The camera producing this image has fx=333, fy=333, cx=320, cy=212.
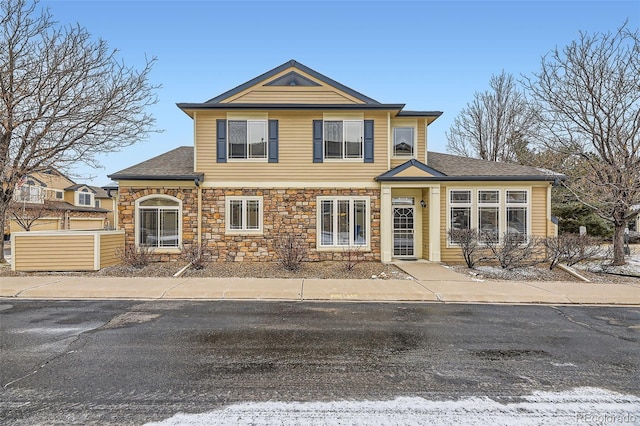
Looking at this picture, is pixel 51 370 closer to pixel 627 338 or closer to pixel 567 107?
pixel 627 338

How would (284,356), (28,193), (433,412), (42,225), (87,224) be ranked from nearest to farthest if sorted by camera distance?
(433,412) → (284,356) → (42,225) → (28,193) → (87,224)

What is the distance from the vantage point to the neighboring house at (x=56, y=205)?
85.6 ft

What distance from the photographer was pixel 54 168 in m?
12.8

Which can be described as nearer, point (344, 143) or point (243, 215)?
point (243, 215)

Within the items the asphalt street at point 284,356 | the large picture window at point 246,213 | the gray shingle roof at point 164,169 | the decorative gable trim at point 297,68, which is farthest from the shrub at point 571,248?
the gray shingle roof at point 164,169

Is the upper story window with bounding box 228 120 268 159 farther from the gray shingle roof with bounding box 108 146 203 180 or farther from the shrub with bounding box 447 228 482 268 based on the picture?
the shrub with bounding box 447 228 482 268

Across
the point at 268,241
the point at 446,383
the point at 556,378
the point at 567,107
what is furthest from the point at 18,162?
the point at 567,107

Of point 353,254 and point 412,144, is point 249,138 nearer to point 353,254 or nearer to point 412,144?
point 353,254

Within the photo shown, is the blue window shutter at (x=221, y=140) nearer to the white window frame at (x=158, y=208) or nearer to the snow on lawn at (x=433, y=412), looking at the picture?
the white window frame at (x=158, y=208)

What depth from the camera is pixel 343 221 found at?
12672mm

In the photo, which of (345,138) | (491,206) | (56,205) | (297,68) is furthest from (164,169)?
(56,205)

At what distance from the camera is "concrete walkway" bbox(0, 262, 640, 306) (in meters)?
7.80

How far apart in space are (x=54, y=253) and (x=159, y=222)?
10.4ft

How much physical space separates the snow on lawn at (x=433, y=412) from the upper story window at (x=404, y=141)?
11083 millimetres
